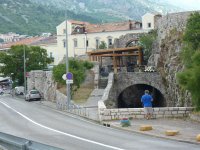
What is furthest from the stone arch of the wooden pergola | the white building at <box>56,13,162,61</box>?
the white building at <box>56,13,162,61</box>

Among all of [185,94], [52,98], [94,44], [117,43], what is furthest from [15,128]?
[94,44]

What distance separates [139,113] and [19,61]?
57.6m

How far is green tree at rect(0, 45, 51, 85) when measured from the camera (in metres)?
81.4

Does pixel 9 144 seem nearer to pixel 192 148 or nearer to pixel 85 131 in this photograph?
pixel 192 148

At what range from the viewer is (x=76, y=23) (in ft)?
342

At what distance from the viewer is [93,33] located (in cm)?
9756

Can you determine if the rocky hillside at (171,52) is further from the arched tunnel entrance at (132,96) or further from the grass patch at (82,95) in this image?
the grass patch at (82,95)

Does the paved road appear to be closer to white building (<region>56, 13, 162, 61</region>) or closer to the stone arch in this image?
the stone arch

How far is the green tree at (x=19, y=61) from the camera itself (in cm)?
8138

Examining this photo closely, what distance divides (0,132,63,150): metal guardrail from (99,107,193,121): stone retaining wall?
13.3m

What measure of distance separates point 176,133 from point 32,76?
2074 inches

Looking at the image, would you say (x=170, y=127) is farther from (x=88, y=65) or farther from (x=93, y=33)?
(x=93, y=33)

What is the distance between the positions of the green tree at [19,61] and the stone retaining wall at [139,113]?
5536cm

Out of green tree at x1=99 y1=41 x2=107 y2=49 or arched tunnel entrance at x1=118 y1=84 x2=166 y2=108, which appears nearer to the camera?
arched tunnel entrance at x1=118 y1=84 x2=166 y2=108
